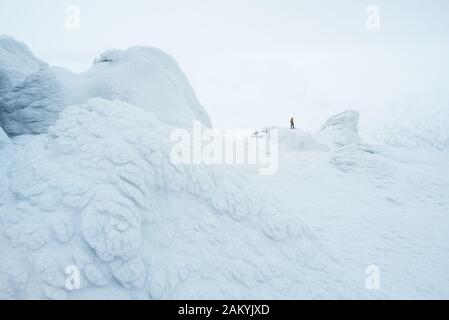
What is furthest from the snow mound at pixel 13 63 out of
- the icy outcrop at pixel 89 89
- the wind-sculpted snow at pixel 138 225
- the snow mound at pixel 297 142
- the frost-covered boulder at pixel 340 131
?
the frost-covered boulder at pixel 340 131

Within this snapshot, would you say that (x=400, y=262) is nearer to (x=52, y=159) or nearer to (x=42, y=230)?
(x=42, y=230)

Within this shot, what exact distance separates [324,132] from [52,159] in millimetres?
18711

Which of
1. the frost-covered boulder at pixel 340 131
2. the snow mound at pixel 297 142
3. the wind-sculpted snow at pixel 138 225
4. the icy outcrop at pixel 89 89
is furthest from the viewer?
the frost-covered boulder at pixel 340 131

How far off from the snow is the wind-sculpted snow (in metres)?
0.02

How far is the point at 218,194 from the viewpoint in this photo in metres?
5.61

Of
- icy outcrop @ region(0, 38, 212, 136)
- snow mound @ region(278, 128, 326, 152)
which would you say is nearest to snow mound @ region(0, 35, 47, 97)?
icy outcrop @ region(0, 38, 212, 136)

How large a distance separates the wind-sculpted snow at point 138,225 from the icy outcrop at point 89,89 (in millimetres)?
2606

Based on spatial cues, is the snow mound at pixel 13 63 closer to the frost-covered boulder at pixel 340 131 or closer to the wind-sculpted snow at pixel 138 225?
the wind-sculpted snow at pixel 138 225

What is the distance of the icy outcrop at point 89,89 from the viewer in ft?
27.9

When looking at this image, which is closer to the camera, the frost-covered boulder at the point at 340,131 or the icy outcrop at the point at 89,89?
the icy outcrop at the point at 89,89

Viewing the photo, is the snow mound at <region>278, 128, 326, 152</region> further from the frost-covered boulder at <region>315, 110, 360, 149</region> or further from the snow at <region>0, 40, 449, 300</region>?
the snow at <region>0, 40, 449, 300</region>

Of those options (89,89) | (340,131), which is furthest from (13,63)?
(340,131)

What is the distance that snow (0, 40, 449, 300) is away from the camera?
4.05m
